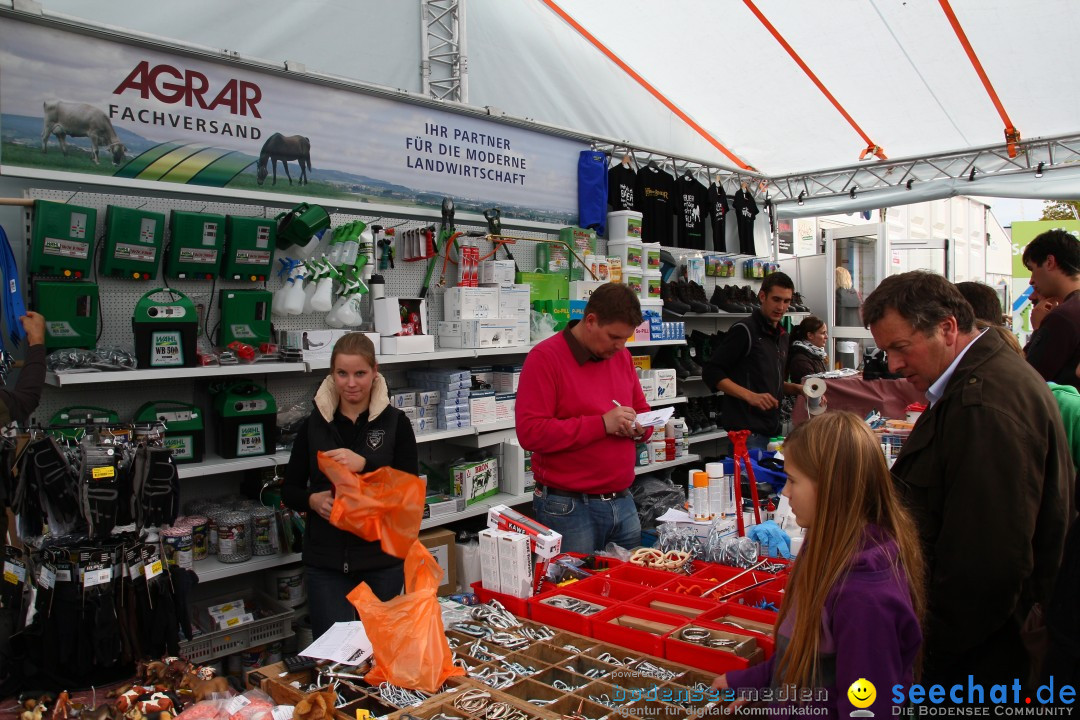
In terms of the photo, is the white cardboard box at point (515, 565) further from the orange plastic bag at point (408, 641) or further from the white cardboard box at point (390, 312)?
the white cardboard box at point (390, 312)

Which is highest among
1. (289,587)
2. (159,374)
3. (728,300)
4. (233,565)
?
(728,300)

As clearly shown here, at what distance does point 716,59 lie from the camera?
664cm

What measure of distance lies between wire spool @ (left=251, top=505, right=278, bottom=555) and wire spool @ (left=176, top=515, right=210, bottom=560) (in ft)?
0.77

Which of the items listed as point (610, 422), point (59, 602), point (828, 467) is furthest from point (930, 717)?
point (59, 602)

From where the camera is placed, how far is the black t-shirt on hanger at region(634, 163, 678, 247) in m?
6.84

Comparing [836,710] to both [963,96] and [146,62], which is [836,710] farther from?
[963,96]

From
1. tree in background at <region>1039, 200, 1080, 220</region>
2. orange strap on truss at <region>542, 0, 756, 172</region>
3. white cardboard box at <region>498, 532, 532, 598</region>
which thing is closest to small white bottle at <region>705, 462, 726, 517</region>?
white cardboard box at <region>498, 532, 532, 598</region>

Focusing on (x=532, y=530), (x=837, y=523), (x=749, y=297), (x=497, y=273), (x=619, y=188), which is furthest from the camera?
(x=749, y=297)

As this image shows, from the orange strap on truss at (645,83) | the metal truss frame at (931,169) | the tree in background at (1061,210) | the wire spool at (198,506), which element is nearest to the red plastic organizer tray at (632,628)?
the wire spool at (198,506)

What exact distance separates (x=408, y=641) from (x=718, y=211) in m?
6.43

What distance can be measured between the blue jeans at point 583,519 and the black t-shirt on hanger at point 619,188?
3.86 m

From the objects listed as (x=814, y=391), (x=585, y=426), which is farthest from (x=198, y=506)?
(x=814, y=391)

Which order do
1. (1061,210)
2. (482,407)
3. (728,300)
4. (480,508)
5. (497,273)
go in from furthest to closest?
(1061,210) → (728,300) → (497,273) → (482,407) → (480,508)

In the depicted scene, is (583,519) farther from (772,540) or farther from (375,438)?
(375,438)
